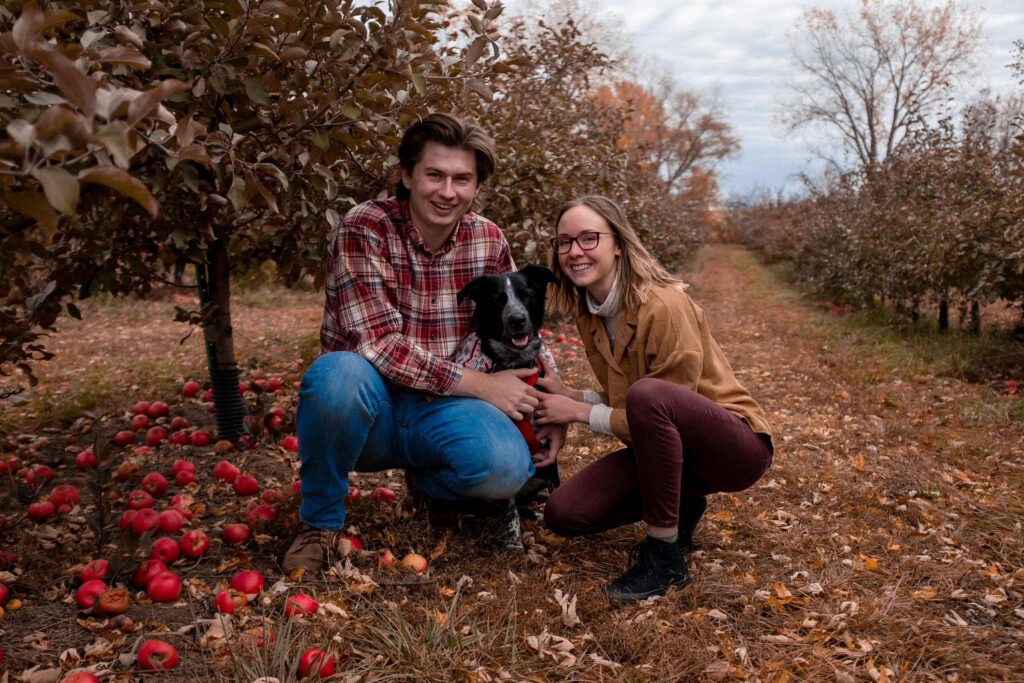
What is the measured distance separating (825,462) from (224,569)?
3.58 meters

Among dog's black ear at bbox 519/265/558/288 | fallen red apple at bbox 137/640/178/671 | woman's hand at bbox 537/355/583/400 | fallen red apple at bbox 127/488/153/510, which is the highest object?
dog's black ear at bbox 519/265/558/288

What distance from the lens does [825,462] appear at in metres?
4.34

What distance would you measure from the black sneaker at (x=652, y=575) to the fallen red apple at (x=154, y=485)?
2.13 metres

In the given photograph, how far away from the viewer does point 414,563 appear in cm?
262

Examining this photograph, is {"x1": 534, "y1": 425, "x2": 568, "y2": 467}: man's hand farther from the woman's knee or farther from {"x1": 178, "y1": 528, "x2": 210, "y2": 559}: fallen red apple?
{"x1": 178, "y1": 528, "x2": 210, "y2": 559}: fallen red apple

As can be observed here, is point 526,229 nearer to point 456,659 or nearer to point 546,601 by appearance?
point 546,601

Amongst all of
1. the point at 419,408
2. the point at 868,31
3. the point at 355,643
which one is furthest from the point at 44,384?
the point at 868,31

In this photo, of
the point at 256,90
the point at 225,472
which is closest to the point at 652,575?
the point at 225,472

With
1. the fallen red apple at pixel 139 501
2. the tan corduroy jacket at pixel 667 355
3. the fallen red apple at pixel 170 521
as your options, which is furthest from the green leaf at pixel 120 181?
the fallen red apple at pixel 139 501

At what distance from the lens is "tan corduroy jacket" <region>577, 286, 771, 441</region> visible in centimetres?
257

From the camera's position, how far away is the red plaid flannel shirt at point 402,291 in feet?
8.71

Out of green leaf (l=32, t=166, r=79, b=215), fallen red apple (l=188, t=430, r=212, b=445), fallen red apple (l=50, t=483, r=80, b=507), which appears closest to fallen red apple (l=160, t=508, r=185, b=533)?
fallen red apple (l=50, t=483, r=80, b=507)

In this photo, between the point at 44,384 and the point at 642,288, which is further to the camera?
the point at 44,384

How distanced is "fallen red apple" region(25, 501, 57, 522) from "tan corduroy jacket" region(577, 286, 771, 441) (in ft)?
7.90
